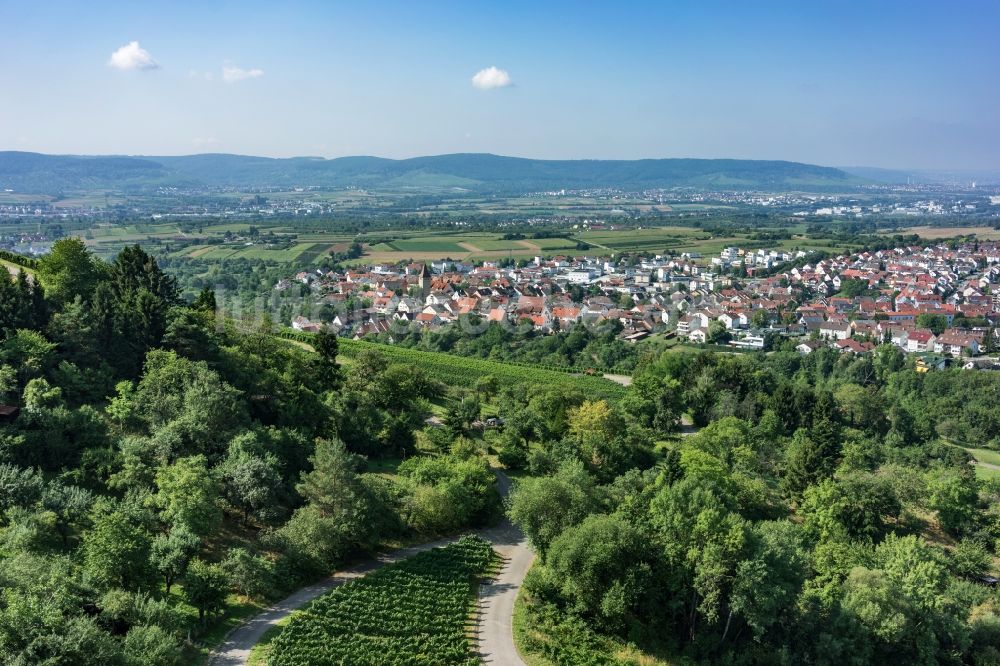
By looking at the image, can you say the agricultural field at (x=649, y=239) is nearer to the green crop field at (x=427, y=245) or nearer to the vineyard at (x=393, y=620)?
the green crop field at (x=427, y=245)

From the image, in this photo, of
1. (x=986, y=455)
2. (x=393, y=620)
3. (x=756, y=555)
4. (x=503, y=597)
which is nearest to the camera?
(x=393, y=620)

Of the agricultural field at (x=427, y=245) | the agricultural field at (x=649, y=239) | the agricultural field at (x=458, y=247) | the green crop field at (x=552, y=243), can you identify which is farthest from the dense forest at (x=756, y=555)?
the agricultural field at (x=649, y=239)

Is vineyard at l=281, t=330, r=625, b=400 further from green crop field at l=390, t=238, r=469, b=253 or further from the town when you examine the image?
green crop field at l=390, t=238, r=469, b=253

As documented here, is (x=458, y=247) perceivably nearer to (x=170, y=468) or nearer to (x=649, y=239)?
(x=649, y=239)

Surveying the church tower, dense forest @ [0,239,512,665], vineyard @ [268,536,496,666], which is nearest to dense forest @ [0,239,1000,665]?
dense forest @ [0,239,512,665]

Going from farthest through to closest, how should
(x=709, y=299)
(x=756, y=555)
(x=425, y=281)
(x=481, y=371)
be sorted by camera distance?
(x=425, y=281) → (x=709, y=299) → (x=481, y=371) → (x=756, y=555)

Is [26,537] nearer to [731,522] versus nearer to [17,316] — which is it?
[17,316]

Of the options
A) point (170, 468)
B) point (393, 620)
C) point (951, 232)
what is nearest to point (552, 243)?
point (951, 232)
